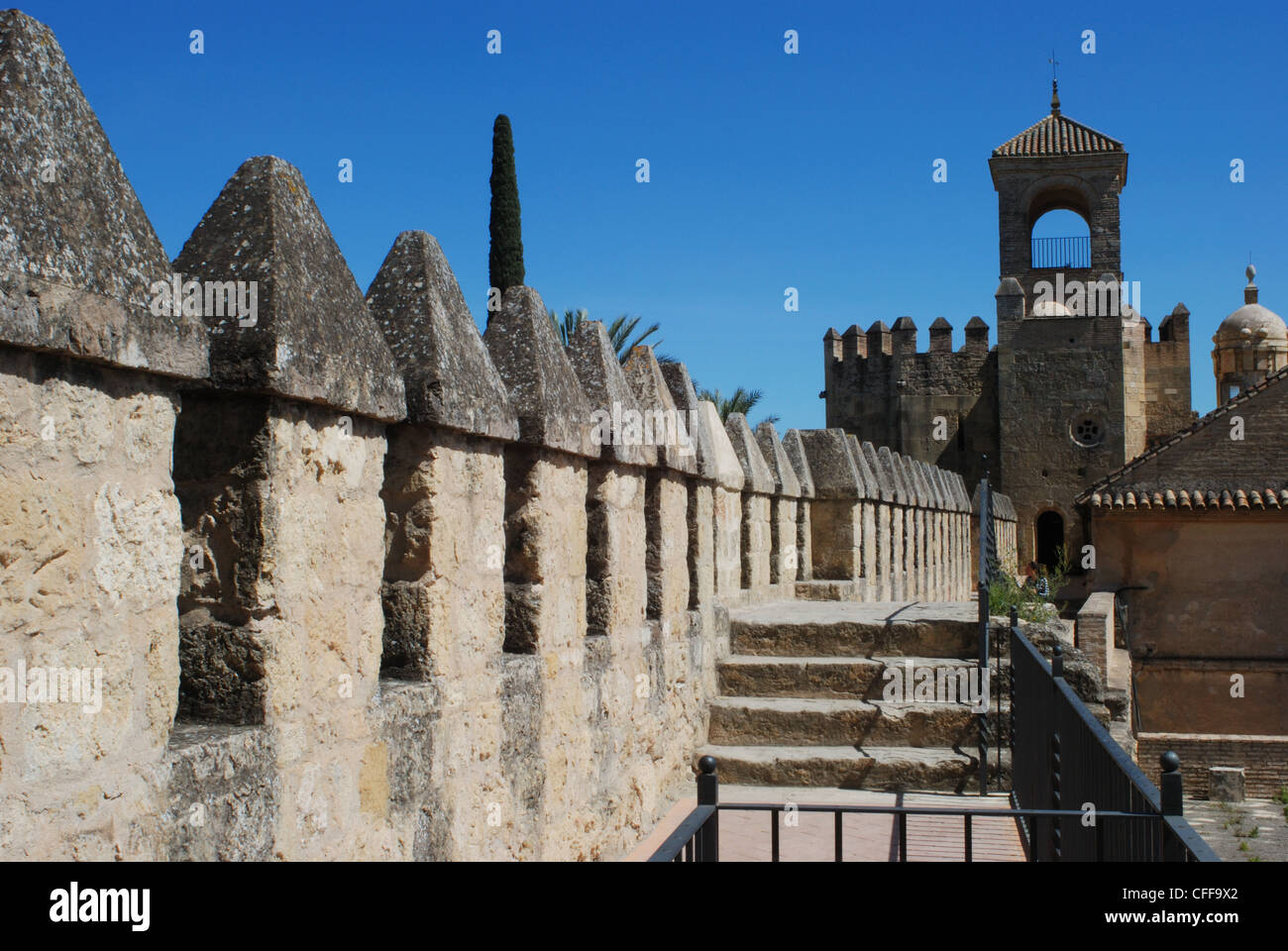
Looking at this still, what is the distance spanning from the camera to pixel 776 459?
9680 millimetres

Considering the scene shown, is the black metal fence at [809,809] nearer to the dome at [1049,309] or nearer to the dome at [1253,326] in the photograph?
the dome at [1049,309]

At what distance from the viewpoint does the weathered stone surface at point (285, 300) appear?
8.97ft

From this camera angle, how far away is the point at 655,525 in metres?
6.07

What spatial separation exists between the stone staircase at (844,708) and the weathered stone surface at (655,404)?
161 cm

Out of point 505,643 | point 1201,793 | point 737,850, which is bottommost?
point 1201,793

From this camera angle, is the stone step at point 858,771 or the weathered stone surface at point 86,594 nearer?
the weathered stone surface at point 86,594

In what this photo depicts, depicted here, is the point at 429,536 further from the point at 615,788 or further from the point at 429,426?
the point at 615,788

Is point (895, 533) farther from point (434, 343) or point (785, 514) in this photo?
point (434, 343)

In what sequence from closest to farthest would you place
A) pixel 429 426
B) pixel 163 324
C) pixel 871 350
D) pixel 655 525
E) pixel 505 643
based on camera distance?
pixel 163 324, pixel 429 426, pixel 505 643, pixel 655 525, pixel 871 350

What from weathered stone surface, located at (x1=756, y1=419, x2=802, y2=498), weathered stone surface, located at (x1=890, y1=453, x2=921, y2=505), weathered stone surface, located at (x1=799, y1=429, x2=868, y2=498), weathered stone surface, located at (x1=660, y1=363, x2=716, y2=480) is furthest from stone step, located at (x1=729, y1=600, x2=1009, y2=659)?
weathered stone surface, located at (x1=890, y1=453, x2=921, y2=505)

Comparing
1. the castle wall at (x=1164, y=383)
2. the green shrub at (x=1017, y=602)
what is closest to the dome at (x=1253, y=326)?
the castle wall at (x=1164, y=383)

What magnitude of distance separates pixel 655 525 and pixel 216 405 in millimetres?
3415

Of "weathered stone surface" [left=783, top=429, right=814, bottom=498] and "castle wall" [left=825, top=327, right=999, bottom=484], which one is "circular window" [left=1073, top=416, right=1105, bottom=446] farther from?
"weathered stone surface" [left=783, top=429, right=814, bottom=498]
